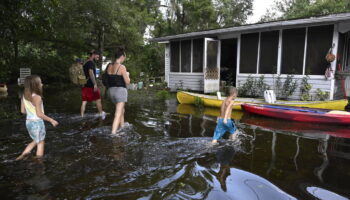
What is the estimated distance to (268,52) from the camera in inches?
413

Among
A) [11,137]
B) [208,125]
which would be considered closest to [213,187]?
[208,125]

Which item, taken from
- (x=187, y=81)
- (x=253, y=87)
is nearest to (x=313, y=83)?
(x=253, y=87)

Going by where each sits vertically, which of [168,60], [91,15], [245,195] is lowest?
[245,195]

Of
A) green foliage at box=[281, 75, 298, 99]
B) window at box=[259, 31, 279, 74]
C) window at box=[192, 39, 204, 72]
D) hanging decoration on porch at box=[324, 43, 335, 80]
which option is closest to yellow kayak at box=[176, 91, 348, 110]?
green foliage at box=[281, 75, 298, 99]

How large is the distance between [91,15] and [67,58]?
8.10 metres

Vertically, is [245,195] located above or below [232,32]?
below

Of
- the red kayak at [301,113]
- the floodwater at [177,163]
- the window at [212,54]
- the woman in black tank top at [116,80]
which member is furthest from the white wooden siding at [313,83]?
the woman in black tank top at [116,80]

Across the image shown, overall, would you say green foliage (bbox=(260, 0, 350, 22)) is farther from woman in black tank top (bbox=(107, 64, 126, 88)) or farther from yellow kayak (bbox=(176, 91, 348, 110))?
woman in black tank top (bbox=(107, 64, 126, 88))

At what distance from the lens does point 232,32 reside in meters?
11.2

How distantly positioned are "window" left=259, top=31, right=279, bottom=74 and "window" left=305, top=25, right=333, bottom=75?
3.90 ft

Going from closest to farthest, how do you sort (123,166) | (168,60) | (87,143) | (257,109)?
1. (123,166)
2. (87,143)
3. (257,109)
4. (168,60)

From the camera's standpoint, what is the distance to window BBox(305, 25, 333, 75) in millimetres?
9023

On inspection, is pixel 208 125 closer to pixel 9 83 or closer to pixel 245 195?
pixel 245 195

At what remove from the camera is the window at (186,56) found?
1348 cm
